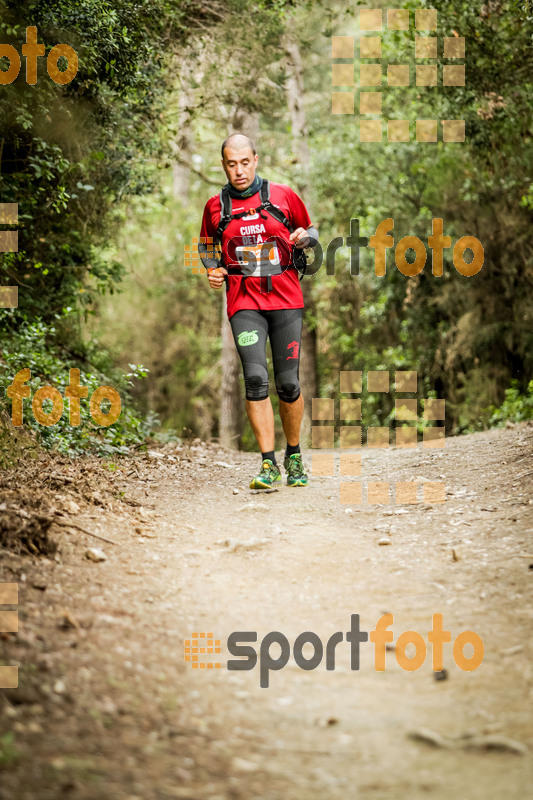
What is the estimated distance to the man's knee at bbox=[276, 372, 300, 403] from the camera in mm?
5684

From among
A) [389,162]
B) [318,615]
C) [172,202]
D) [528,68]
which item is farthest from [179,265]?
[318,615]

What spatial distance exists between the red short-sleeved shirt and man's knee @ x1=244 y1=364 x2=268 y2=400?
17.5 inches

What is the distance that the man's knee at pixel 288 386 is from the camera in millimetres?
5684

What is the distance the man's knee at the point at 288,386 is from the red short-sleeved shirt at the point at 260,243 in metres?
0.52

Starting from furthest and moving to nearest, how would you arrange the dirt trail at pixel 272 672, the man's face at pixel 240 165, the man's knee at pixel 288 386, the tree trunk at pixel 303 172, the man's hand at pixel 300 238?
1. the tree trunk at pixel 303 172
2. the man's knee at pixel 288 386
3. the man's hand at pixel 300 238
4. the man's face at pixel 240 165
5. the dirt trail at pixel 272 672

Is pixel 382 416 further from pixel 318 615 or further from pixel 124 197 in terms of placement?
pixel 318 615

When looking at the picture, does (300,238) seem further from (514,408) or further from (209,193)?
(209,193)

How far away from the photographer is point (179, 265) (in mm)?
20984

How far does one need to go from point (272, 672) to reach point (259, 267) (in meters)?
3.35
